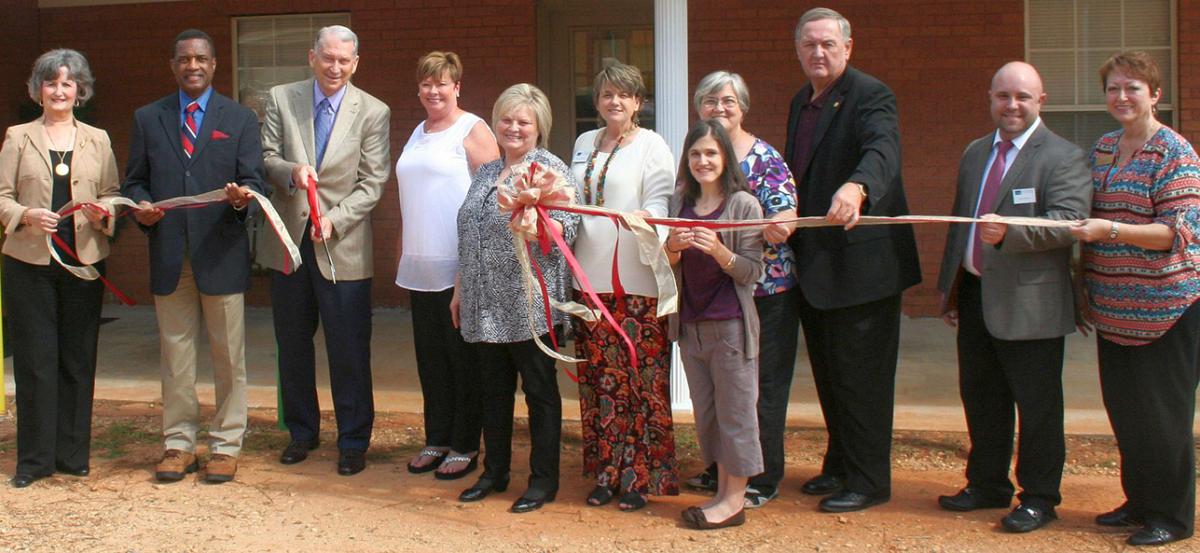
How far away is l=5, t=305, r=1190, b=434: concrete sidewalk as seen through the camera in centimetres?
630

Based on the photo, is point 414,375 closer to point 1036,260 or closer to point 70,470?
point 70,470

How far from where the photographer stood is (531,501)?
15.5 feet

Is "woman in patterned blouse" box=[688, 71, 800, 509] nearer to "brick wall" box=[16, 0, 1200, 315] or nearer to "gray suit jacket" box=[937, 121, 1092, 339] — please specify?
"gray suit jacket" box=[937, 121, 1092, 339]

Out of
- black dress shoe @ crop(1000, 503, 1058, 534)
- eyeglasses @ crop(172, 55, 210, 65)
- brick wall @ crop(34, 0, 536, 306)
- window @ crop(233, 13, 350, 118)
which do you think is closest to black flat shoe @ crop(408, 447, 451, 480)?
eyeglasses @ crop(172, 55, 210, 65)

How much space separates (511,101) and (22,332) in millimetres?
2493

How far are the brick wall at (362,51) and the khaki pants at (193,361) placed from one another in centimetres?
431

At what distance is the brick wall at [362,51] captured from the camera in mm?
9383

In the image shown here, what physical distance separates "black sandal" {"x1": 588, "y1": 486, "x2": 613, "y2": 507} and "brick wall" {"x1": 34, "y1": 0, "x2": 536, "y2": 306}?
205 inches

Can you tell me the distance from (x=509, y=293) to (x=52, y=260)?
2.15 m

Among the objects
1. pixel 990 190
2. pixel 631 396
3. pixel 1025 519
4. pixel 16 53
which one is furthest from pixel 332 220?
pixel 16 53

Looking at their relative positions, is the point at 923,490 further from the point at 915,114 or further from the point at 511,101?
the point at 915,114

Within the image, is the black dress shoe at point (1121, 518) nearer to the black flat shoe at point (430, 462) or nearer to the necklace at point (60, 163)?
the black flat shoe at point (430, 462)

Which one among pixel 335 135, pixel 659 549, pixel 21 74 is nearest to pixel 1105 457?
pixel 659 549

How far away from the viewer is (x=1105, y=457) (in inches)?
214
